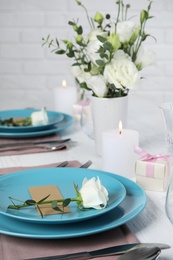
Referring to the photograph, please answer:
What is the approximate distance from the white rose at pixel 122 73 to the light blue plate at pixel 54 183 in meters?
0.30

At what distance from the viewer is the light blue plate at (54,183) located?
3.16ft

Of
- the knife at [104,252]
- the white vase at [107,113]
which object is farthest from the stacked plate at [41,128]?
the knife at [104,252]

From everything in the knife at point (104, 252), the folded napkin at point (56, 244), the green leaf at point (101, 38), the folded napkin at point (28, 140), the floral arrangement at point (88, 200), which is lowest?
the folded napkin at point (28, 140)

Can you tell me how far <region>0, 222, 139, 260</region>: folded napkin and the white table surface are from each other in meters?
0.04

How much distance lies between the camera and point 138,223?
3.37 feet

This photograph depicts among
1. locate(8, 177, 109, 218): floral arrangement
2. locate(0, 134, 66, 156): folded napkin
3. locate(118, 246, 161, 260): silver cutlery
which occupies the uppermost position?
locate(8, 177, 109, 218): floral arrangement

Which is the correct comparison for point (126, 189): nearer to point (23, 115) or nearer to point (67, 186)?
point (67, 186)

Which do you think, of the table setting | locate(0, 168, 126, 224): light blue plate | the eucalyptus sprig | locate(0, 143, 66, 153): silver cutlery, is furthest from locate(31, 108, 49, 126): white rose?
the eucalyptus sprig

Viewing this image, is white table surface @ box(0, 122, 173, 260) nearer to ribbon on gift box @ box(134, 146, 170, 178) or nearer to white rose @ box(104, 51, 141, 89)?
ribbon on gift box @ box(134, 146, 170, 178)

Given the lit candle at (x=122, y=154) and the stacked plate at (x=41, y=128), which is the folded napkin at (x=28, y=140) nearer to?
the stacked plate at (x=41, y=128)

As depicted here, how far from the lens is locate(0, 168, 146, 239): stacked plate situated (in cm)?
94

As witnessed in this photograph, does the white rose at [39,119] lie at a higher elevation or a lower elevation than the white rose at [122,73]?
lower

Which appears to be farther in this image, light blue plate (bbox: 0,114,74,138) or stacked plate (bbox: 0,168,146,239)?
light blue plate (bbox: 0,114,74,138)

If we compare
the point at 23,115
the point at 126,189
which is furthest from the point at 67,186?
the point at 23,115
